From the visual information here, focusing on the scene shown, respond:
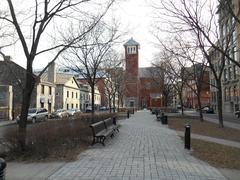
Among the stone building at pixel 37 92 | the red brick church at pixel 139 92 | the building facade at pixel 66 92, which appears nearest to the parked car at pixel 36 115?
the stone building at pixel 37 92

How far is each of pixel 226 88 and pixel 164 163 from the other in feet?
210

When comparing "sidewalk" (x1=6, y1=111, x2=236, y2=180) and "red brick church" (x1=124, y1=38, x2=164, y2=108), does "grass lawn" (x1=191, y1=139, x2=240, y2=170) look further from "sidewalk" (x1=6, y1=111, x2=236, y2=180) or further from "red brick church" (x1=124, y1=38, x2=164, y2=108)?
"red brick church" (x1=124, y1=38, x2=164, y2=108)

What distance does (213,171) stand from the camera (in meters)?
9.10

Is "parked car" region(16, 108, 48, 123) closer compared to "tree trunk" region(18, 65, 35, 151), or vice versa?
"tree trunk" region(18, 65, 35, 151)

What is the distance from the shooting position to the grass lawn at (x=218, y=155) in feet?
33.9

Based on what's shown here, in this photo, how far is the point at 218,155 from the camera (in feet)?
38.9

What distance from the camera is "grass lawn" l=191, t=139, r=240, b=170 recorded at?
33.9 ft

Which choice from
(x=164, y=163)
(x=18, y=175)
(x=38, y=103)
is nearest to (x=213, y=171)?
(x=164, y=163)

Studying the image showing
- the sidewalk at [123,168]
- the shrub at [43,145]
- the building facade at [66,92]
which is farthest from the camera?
the building facade at [66,92]

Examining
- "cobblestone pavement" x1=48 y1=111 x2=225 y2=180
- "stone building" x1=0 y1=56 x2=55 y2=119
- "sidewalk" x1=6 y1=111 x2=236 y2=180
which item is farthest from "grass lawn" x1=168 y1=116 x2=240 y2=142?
"stone building" x1=0 y1=56 x2=55 y2=119

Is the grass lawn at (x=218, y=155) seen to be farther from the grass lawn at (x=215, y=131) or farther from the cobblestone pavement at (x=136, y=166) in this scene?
the grass lawn at (x=215, y=131)

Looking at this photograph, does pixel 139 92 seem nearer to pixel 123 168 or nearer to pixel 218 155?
pixel 218 155

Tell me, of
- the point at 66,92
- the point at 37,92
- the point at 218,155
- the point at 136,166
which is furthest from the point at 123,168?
the point at 66,92

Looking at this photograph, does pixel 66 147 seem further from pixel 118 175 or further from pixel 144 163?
pixel 118 175
